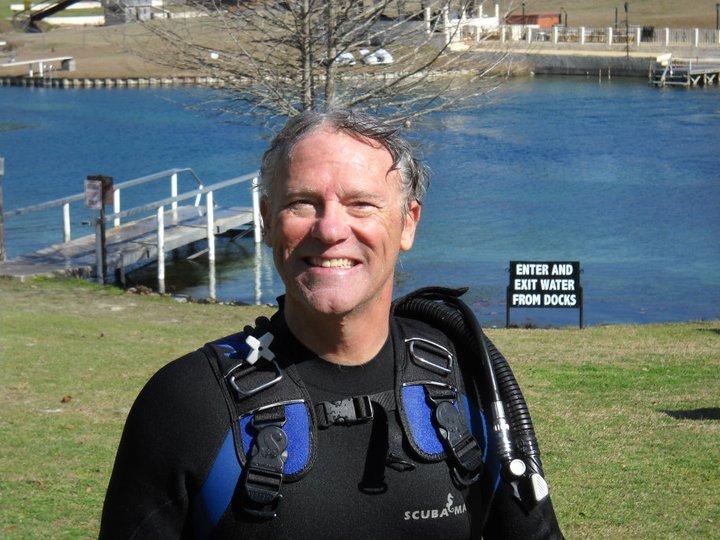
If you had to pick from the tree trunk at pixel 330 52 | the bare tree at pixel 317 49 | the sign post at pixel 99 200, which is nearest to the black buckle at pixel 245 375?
the bare tree at pixel 317 49

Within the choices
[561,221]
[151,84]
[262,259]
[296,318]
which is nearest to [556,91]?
[151,84]

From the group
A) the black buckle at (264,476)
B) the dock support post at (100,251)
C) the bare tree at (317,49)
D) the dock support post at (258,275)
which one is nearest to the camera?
the black buckle at (264,476)

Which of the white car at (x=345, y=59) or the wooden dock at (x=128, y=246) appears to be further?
the wooden dock at (x=128, y=246)

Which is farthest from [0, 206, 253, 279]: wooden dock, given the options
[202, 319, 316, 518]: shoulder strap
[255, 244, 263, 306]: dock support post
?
[202, 319, 316, 518]: shoulder strap

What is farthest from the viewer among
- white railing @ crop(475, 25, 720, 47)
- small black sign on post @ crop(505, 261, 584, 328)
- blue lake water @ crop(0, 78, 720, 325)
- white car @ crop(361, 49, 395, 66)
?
white railing @ crop(475, 25, 720, 47)

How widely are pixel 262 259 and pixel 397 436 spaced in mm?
21634

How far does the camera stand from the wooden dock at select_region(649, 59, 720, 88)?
68938mm

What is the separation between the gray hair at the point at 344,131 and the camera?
239cm

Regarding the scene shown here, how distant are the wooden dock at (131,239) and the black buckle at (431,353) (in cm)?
1415

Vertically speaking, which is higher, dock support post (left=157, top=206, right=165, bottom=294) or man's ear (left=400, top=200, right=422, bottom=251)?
man's ear (left=400, top=200, right=422, bottom=251)

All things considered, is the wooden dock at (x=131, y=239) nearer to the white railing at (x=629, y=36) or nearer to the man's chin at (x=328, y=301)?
the man's chin at (x=328, y=301)

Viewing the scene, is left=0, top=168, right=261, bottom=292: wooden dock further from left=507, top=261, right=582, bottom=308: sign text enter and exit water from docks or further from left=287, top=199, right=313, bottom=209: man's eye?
left=287, top=199, right=313, bottom=209: man's eye

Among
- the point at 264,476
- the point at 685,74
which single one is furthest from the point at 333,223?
the point at 685,74

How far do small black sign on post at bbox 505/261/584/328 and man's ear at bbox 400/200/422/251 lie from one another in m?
12.8
